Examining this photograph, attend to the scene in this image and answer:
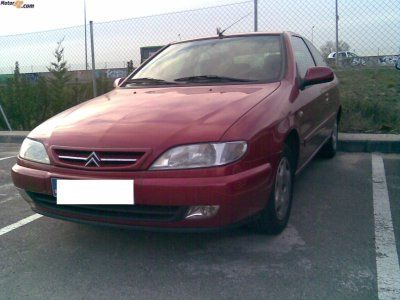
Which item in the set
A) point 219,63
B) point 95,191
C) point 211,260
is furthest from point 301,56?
point 95,191

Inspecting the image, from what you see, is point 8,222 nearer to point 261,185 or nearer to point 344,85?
point 261,185

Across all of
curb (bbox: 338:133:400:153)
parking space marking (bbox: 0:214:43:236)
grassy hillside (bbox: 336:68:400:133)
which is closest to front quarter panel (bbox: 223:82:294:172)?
parking space marking (bbox: 0:214:43:236)

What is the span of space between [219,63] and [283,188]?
50.3 inches

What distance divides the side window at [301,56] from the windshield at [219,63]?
21 centimetres

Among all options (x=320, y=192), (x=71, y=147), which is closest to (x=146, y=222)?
(x=71, y=147)

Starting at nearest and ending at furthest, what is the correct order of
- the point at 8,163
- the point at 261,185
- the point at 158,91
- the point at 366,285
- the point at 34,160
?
the point at 366,285 < the point at 261,185 < the point at 34,160 < the point at 158,91 < the point at 8,163

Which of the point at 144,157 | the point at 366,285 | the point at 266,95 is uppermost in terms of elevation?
the point at 266,95

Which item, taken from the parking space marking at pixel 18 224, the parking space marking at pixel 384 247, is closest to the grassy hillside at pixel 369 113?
the parking space marking at pixel 384 247

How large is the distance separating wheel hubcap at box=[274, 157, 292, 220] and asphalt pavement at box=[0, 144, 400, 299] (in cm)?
18

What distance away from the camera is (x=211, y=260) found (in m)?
2.73

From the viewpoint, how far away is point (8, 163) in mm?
6055

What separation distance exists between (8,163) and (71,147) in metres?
3.95

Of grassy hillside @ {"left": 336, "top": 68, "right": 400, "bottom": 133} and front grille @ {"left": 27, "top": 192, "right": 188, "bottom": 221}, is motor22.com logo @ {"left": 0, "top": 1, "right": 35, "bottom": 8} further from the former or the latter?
front grille @ {"left": 27, "top": 192, "right": 188, "bottom": 221}

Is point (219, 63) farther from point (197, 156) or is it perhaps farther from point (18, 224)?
point (18, 224)
